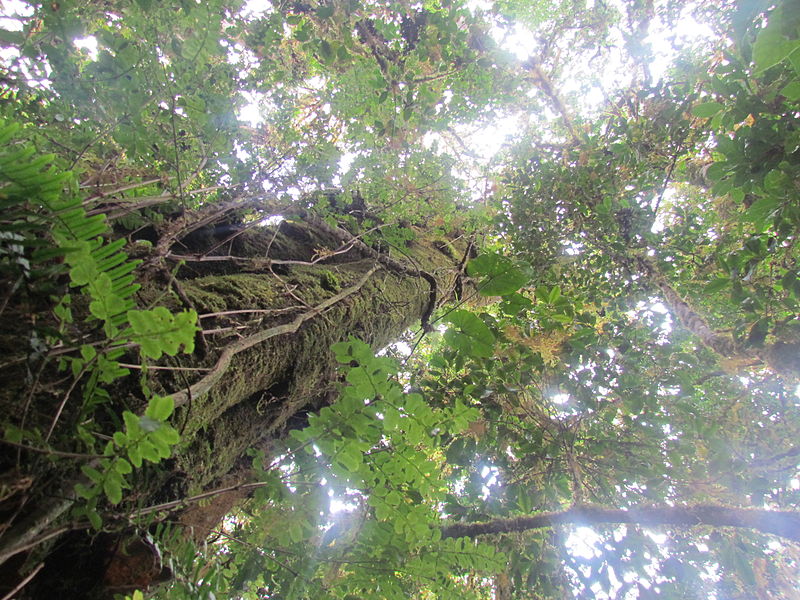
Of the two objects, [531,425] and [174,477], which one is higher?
[174,477]

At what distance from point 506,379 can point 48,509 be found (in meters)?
1.94

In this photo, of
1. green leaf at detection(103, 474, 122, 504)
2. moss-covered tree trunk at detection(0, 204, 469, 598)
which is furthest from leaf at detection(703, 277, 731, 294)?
green leaf at detection(103, 474, 122, 504)

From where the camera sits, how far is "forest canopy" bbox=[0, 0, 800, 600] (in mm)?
771

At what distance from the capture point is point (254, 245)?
2.49 meters

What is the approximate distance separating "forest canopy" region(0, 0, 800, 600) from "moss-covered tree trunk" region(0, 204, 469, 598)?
11 millimetres

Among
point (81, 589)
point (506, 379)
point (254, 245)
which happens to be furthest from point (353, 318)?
point (81, 589)

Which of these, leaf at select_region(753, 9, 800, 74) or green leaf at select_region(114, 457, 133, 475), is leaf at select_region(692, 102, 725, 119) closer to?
leaf at select_region(753, 9, 800, 74)

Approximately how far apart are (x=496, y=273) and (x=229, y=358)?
901mm

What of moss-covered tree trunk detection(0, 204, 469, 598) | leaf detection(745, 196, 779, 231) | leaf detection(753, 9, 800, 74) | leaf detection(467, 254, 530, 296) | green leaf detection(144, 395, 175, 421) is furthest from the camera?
leaf detection(745, 196, 779, 231)

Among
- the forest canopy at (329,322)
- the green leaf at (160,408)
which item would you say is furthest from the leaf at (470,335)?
the green leaf at (160,408)

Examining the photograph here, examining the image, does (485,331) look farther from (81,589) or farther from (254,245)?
(254,245)

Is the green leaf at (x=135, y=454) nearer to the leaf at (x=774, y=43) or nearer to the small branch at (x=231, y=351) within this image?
the small branch at (x=231, y=351)

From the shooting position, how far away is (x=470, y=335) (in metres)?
1.38

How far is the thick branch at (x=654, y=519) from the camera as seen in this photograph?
2.50 m
